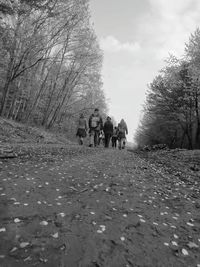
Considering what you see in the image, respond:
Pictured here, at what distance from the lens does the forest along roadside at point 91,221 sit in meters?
3.67

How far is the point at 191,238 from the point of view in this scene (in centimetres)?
476

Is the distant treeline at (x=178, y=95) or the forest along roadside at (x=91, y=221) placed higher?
the distant treeline at (x=178, y=95)

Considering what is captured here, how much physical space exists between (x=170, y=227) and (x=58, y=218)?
2.18m

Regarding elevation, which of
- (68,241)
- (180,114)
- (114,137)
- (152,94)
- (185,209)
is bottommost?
(68,241)

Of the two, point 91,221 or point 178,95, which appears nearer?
point 91,221

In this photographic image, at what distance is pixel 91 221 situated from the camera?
4.82 metres

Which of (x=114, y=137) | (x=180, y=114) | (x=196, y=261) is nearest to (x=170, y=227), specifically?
(x=196, y=261)

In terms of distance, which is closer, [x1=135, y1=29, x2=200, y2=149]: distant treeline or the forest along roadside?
the forest along roadside

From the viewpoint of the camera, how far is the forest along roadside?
367cm

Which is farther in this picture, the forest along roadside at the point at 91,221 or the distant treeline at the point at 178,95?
the distant treeline at the point at 178,95

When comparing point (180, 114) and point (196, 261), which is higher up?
point (180, 114)

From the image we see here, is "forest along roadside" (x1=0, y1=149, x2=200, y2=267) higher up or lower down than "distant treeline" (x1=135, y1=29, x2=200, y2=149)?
lower down

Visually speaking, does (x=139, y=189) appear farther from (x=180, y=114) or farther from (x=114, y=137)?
(x=180, y=114)

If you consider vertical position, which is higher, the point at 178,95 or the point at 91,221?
the point at 178,95
